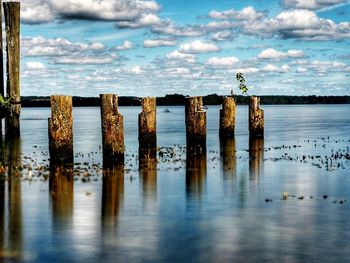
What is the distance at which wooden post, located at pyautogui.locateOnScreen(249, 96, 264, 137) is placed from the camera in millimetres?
34594

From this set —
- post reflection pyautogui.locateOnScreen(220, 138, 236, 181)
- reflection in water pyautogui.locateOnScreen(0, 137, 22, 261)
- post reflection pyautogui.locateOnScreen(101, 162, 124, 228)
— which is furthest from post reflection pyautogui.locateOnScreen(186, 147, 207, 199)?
reflection in water pyautogui.locateOnScreen(0, 137, 22, 261)

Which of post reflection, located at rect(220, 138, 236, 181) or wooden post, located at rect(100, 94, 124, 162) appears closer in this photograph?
post reflection, located at rect(220, 138, 236, 181)

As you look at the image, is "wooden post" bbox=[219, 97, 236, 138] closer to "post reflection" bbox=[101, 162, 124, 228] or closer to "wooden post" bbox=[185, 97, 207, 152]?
"wooden post" bbox=[185, 97, 207, 152]

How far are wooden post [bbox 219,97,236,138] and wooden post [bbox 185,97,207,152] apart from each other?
4928 millimetres

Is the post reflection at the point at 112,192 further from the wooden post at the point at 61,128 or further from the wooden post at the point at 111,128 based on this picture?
the wooden post at the point at 61,128

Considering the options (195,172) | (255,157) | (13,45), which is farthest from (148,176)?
(13,45)

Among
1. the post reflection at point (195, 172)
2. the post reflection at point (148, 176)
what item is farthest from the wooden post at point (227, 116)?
the post reflection at point (148, 176)

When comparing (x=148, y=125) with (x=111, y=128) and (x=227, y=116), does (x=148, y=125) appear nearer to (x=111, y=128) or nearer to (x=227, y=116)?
(x=111, y=128)

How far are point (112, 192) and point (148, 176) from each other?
3323 mm

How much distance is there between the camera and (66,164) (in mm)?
21797

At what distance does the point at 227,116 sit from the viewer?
34.4m

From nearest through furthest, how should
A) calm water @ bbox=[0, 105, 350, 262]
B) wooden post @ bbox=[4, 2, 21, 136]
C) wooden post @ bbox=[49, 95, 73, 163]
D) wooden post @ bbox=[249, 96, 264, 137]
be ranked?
calm water @ bbox=[0, 105, 350, 262] < wooden post @ bbox=[49, 95, 73, 163] < wooden post @ bbox=[249, 96, 264, 137] < wooden post @ bbox=[4, 2, 21, 136]

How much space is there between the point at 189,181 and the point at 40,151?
12.4m

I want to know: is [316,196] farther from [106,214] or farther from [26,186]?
[26,186]
